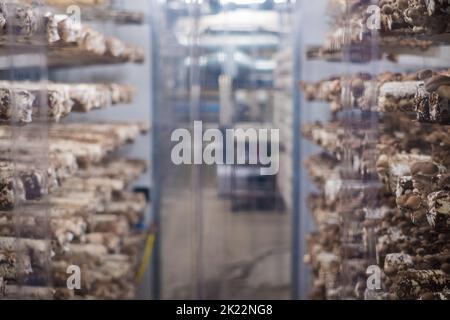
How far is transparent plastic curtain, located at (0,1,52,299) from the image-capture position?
79.6 inches

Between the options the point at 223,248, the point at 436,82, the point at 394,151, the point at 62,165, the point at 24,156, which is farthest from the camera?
the point at 223,248

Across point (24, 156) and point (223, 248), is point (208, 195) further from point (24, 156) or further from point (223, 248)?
point (24, 156)

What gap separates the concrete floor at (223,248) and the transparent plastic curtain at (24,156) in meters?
1.84

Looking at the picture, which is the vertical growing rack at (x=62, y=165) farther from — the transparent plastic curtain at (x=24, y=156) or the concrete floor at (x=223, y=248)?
the concrete floor at (x=223, y=248)

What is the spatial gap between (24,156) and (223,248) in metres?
2.35

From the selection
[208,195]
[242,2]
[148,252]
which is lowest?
[148,252]

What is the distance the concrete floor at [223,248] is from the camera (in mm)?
4223

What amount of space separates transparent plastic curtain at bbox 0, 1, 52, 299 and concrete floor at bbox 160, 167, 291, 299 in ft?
6.02

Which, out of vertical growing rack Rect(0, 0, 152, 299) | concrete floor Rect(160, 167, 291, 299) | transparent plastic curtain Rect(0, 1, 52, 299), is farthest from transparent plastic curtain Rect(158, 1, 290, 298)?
transparent plastic curtain Rect(0, 1, 52, 299)

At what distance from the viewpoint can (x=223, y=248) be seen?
432 centimetres

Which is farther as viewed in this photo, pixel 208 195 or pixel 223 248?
pixel 223 248

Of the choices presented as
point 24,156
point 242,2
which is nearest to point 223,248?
point 242,2

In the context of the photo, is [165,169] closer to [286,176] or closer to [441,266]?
[286,176]

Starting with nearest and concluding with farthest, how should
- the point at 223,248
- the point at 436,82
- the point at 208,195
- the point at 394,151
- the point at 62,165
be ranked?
the point at 436,82 → the point at 394,151 → the point at 62,165 → the point at 208,195 → the point at 223,248
